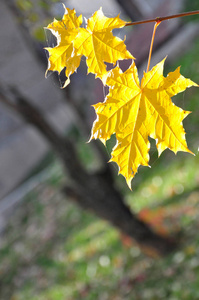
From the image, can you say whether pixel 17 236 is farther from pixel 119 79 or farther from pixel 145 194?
pixel 119 79

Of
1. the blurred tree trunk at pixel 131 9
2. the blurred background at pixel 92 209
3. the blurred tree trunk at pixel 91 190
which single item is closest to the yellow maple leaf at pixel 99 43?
the blurred background at pixel 92 209

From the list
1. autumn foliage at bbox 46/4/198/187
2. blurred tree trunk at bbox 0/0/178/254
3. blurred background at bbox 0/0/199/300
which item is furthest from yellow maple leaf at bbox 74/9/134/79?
blurred tree trunk at bbox 0/0/178/254

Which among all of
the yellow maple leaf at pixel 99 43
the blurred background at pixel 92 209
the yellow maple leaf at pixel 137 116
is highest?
the yellow maple leaf at pixel 99 43

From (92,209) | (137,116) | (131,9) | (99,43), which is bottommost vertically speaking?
(131,9)

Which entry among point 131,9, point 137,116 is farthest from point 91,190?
point 131,9

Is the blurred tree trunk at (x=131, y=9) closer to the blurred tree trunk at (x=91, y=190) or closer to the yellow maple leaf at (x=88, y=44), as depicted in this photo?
the blurred tree trunk at (x=91, y=190)

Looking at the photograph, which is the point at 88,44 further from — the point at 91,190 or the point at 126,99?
the point at 91,190

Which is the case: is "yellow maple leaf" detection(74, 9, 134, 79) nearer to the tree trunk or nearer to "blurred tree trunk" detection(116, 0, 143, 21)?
the tree trunk
